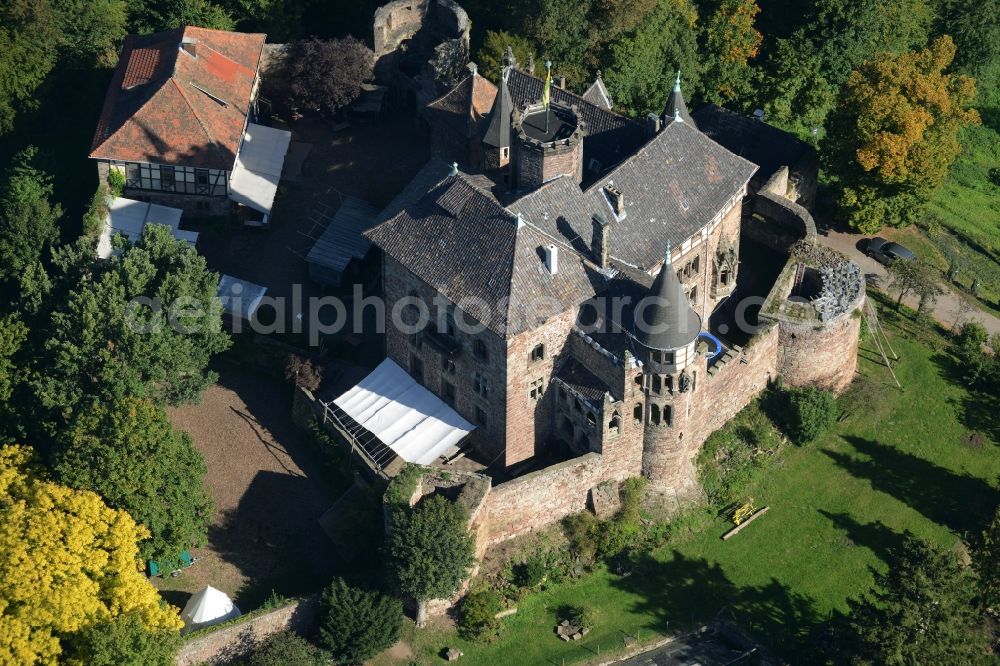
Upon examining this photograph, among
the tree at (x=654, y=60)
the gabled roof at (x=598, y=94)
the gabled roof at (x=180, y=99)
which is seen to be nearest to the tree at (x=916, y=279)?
the tree at (x=654, y=60)

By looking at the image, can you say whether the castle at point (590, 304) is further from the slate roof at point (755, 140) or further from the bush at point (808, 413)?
the slate roof at point (755, 140)

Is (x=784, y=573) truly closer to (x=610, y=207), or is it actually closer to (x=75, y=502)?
(x=610, y=207)

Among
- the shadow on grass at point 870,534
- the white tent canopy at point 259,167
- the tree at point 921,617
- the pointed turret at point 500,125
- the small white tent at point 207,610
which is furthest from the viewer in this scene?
the white tent canopy at point 259,167

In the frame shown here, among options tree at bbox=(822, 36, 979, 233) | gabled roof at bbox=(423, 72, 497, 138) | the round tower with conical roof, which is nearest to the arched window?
the round tower with conical roof

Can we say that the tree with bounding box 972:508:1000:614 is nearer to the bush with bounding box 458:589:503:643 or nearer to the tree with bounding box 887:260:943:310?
the tree with bounding box 887:260:943:310

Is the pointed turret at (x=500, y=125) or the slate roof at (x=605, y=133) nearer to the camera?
the pointed turret at (x=500, y=125)

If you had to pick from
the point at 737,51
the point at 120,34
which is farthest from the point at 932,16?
the point at 120,34
